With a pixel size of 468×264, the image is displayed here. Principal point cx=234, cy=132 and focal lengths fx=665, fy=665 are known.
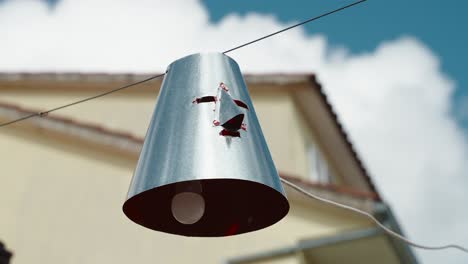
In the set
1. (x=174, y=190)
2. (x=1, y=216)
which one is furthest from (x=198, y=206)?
(x=1, y=216)

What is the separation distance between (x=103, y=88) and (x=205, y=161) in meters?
9.82

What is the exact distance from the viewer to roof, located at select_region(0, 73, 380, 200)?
347 inches

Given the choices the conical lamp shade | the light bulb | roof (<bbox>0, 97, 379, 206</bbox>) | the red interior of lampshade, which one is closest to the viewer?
the conical lamp shade

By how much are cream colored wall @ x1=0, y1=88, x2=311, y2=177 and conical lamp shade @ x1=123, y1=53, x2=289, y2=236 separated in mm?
7009

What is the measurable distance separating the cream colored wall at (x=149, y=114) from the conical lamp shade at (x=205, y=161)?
23.0 ft

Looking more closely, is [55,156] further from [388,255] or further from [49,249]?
[388,255]

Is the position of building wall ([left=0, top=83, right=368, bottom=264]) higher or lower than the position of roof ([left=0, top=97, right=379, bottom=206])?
lower

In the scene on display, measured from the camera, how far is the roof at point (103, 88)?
347 inches

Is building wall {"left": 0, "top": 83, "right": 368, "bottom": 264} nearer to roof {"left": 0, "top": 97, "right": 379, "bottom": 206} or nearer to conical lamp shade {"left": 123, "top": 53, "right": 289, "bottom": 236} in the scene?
roof {"left": 0, "top": 97, "right": 379, "bottom": 206}

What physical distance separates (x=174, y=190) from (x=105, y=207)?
6.04 meters

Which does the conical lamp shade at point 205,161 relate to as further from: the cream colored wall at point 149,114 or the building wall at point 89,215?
the cream colored wall at point 149,114

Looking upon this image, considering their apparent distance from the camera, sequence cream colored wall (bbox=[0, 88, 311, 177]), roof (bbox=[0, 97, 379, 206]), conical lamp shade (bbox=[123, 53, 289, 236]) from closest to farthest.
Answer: conical lamp shade (bbox=[123, 53, 289, 236]) → roof (bbox=[0, 97, 379, 206]) → cream colored wall (bbox=[0, 88, 311, 177])

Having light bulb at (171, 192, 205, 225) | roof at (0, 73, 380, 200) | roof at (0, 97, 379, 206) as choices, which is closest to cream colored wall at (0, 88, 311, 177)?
roof at (0, 73, 380, 200)

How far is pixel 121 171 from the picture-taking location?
28.8ft
